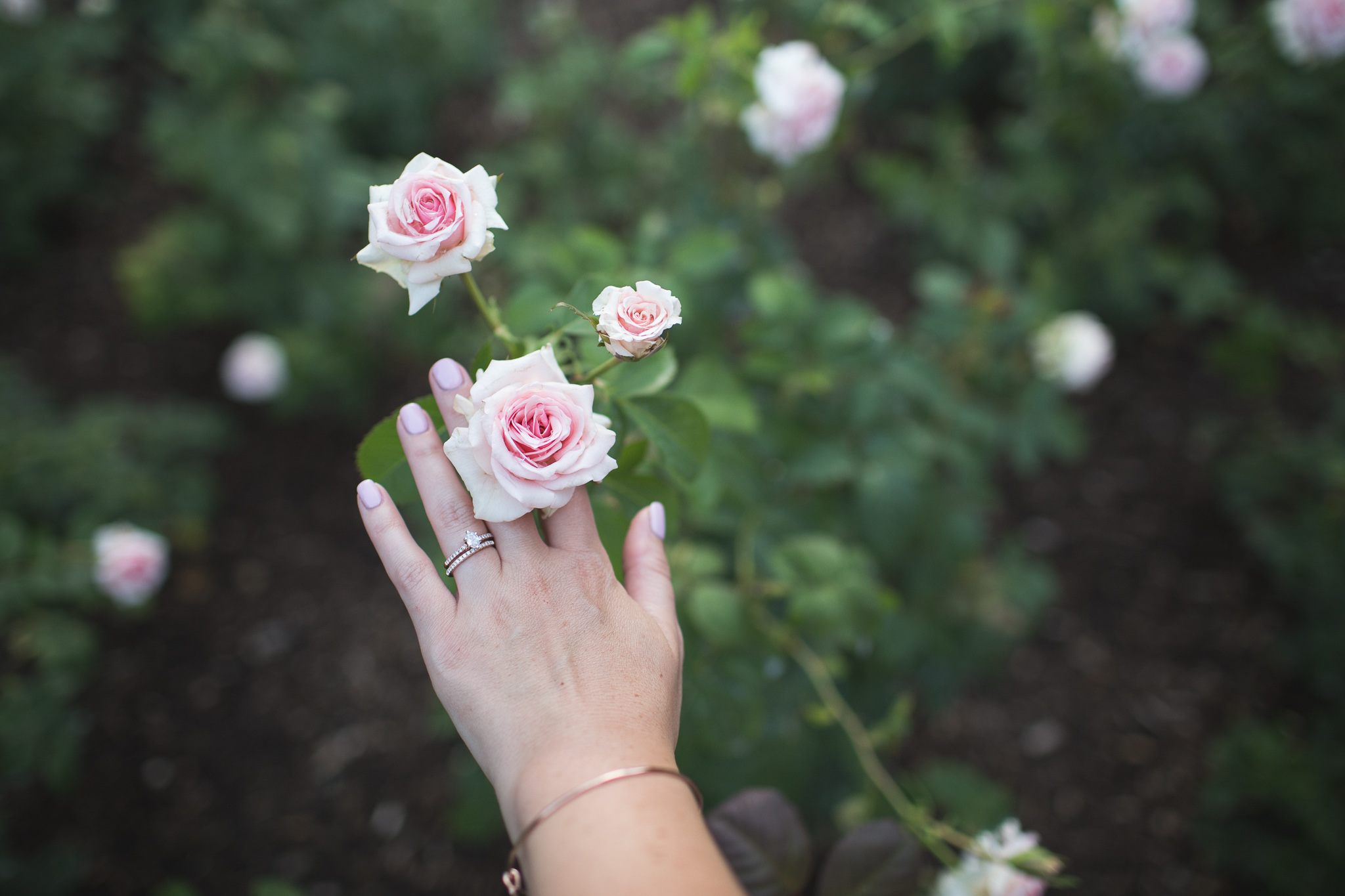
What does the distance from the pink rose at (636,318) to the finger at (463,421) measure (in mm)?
201

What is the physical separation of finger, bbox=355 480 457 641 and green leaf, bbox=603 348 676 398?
0.34 m

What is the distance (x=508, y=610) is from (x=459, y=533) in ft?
0.37

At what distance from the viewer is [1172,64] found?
7.66ft

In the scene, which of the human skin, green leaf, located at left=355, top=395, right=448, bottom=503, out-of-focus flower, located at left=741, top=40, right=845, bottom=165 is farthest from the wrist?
out-of-focus flower, located at left=741, top=40, right=845, bottom=165

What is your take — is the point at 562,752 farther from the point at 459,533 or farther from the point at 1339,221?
the point at 1339,221

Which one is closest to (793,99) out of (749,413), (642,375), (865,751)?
(749,413)

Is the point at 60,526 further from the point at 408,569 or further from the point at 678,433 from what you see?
the point at 678,433

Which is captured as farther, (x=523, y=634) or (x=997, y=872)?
(x=997, y=872)

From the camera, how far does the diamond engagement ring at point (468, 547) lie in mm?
883

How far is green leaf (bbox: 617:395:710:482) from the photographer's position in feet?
3.26

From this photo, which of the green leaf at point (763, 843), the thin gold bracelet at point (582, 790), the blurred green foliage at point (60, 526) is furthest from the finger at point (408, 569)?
the blurred green foliage at point (60, 526)

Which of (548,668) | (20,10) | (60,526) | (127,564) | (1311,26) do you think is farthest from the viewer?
(20,10)

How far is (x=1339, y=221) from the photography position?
304 cm

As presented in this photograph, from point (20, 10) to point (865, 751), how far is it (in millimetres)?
3806
